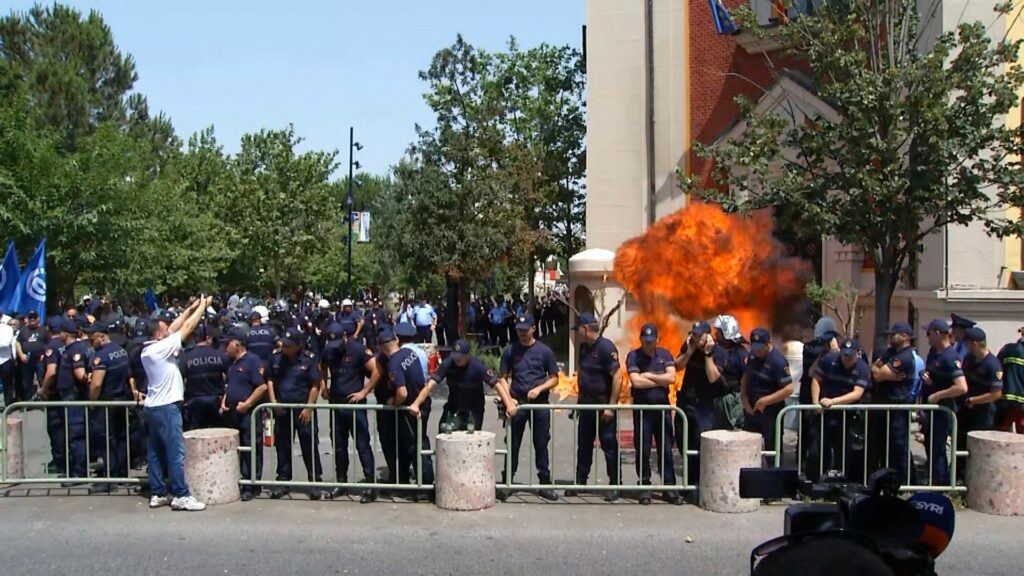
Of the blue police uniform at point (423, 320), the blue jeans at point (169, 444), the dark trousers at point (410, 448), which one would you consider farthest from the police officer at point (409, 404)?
the blue police uniform at point (423, 320)

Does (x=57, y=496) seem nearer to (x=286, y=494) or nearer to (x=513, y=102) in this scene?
(x=286, y=494)

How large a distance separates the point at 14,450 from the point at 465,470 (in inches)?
179

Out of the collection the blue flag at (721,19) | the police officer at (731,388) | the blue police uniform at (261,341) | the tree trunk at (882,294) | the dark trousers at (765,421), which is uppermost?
the blue flag at (721,19)

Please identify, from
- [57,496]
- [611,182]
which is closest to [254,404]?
[57,496]

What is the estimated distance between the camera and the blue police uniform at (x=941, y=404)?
7.80 m

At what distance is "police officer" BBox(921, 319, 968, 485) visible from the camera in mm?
7812

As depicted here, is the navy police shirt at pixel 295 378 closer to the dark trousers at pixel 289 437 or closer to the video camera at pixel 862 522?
the dark trousers at pixel 289 437

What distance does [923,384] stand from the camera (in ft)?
27.8

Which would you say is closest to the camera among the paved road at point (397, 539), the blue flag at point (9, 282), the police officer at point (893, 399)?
the paved road at point (397, 539)

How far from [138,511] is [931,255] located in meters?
13.5

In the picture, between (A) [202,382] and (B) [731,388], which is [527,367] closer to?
(B) [731,388]

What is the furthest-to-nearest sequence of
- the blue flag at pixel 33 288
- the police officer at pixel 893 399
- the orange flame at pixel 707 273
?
1. the blue flag at pixel 33 288
2. the orange flame at pixel 707 273
3. the police officer at pixel 893 399

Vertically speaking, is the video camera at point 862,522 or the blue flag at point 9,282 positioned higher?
the blue flag at point 9,282

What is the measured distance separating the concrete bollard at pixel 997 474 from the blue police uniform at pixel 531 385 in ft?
12.2
